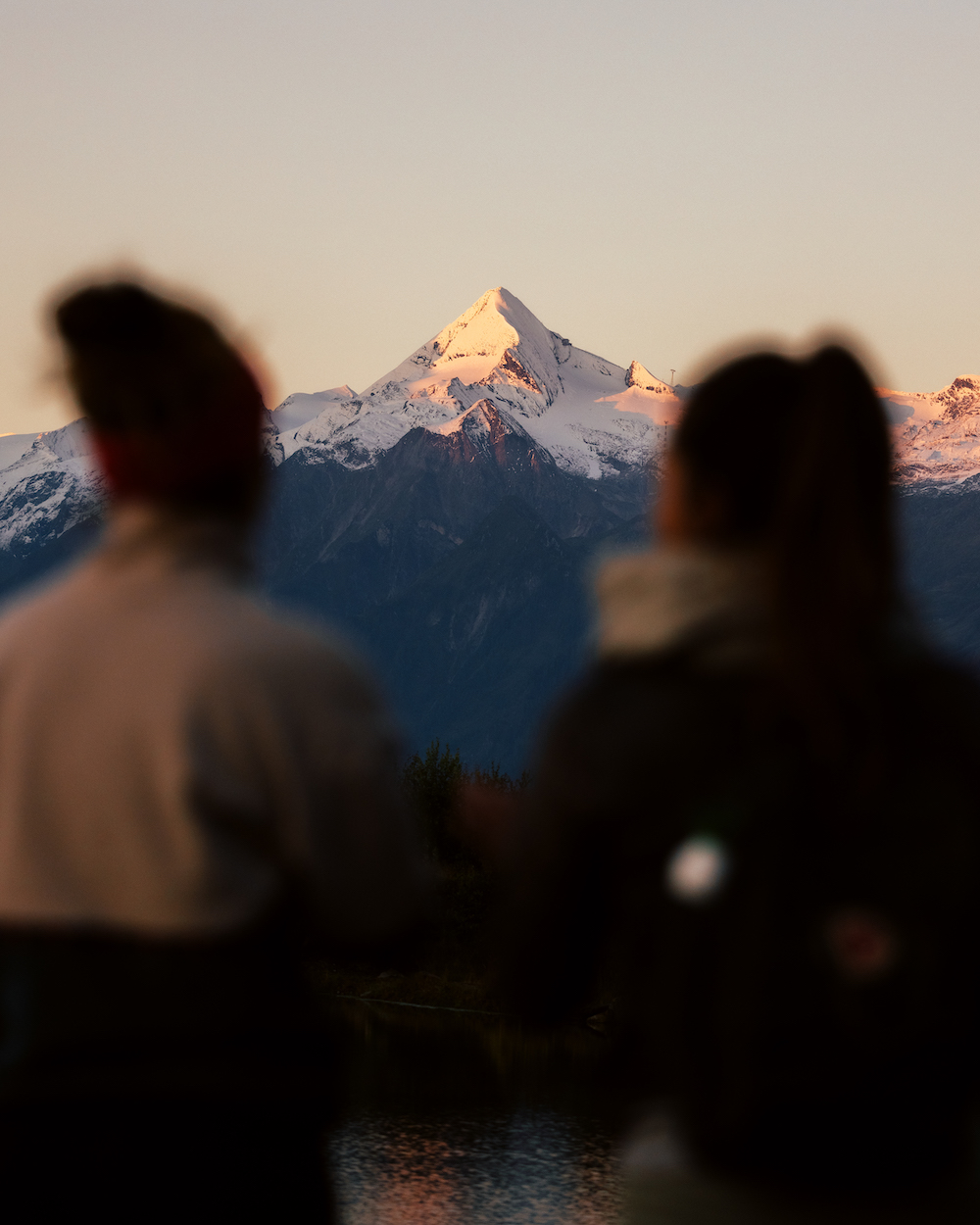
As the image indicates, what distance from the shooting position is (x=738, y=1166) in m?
3.03

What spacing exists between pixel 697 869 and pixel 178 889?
1.04 m

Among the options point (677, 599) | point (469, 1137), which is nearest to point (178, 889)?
point (677, 599)

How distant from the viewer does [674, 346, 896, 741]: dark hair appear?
10.0 feet

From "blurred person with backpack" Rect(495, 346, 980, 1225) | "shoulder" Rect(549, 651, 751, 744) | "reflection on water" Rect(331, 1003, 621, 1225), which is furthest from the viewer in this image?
"reflection on water" Rect(331, 1003, 621, 1225)

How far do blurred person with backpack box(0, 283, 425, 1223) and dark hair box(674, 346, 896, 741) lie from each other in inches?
34.3

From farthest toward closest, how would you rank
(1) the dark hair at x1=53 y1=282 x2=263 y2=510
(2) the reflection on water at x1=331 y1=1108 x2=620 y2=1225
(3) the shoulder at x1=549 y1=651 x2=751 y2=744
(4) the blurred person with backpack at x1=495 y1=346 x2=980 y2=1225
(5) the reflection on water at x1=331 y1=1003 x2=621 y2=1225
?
1. (5) the reflection on water at x1=331 y1=1003 x2=621 y2=1225
2. (2) the reflection on water at x1=331 y1=1108 x2=620 y2=1225
3. (1) the dark hair at x1=53 y1=282 x2=263 y2=510
4. (3) the shoulder at x1=549 y1=651 x2=751 y2=744
5. (4) the blurred person with backpack at x1=495 y1=346 x2=980 y2=1225

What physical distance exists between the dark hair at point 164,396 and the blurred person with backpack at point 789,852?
0.91 metres

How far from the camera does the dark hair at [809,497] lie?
3.05 m

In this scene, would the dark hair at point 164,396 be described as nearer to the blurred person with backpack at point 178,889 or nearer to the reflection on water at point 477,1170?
the blurred person with backpack at point 178,889

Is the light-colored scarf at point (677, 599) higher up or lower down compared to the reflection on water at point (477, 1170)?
higher up

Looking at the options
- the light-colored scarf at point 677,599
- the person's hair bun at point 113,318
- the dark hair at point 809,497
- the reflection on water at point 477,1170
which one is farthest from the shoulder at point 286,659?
the reflection on water at point 477,1170

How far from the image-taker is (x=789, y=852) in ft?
9.87

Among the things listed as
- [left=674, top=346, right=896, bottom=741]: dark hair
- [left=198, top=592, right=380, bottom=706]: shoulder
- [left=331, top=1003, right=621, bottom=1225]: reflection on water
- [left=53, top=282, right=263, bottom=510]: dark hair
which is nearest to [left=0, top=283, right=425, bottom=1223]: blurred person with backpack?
[left=198, top=592, right=380, bottom=706]: shoulder

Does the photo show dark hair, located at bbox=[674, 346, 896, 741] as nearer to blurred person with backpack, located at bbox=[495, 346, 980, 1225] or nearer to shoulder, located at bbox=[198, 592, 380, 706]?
blurred person with backpack, located at bbox=[495, 346, 980, 1225]
